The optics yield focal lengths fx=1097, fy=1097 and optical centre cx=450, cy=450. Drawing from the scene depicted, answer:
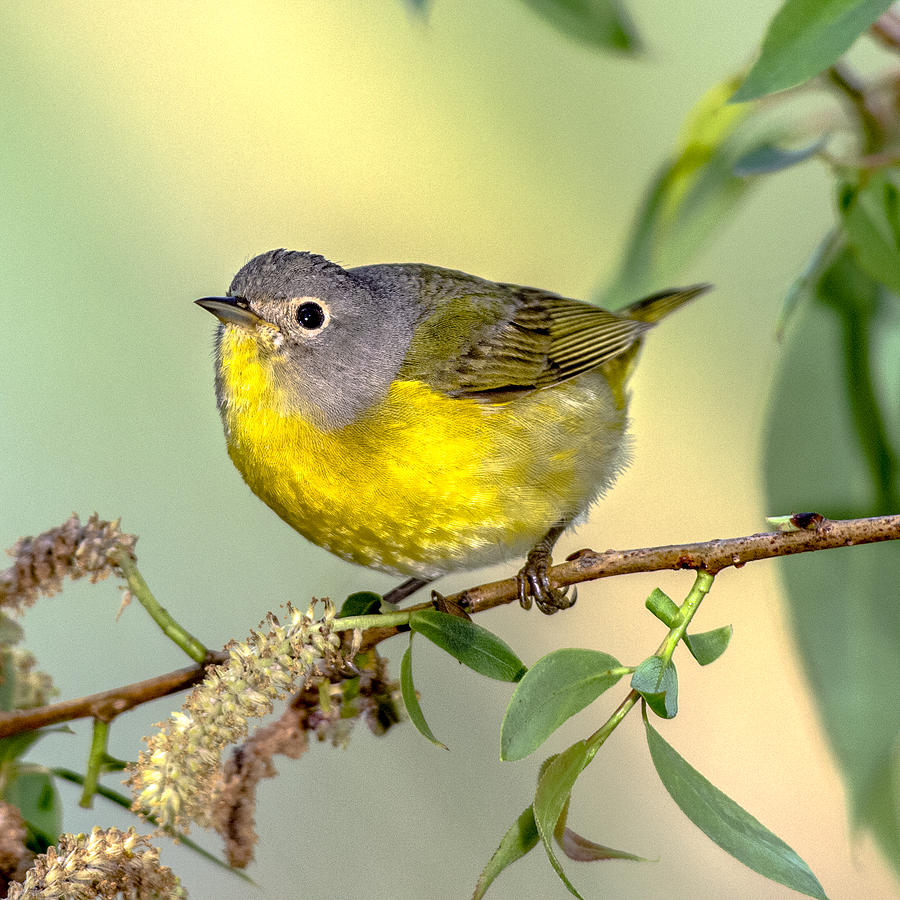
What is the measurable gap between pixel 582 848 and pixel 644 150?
7.79 feet

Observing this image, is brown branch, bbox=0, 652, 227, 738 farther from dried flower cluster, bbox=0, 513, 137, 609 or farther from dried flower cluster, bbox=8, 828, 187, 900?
dried flower cluster, bbox=8, 828, 187, 900

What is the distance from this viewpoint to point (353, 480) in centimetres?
173

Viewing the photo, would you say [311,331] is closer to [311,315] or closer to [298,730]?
[311,315]

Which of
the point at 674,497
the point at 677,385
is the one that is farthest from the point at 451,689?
the point at 677,385

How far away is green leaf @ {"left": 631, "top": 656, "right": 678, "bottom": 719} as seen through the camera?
951mm

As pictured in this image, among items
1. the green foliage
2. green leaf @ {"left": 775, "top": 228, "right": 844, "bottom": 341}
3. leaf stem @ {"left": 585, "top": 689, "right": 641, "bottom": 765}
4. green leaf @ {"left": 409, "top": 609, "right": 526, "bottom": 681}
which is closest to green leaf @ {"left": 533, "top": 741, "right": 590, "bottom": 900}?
leaf stem @ {"left": 585, "top": 689, "right": 641, "bottom": 765}

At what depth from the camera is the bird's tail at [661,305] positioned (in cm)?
253

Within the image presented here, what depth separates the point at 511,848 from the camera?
3.27 ft

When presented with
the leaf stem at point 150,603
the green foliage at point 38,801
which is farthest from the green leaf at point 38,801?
the leaf stem at point 150,603

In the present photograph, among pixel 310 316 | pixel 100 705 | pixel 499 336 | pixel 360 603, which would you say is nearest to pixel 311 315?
pixel 310 316

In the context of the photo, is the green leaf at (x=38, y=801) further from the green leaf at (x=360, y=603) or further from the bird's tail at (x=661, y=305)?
the bird's tail at (x=661, y=305)

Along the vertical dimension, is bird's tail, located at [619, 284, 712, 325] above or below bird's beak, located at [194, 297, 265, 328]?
above

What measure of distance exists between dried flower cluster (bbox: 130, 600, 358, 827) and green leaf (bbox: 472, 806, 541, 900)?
0.24m

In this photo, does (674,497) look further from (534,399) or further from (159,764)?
(159,764)
